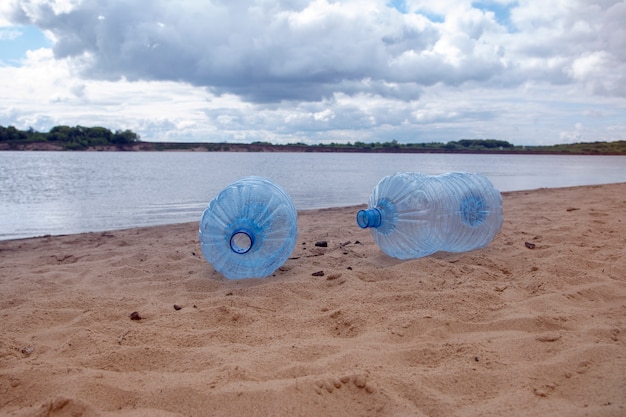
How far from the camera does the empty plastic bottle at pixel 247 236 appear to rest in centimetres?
414

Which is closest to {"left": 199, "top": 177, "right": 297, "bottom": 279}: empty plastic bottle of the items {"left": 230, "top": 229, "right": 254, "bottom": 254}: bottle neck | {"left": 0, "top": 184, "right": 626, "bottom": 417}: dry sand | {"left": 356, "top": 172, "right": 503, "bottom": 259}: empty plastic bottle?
{"left": 230, "top": 229, "right": 254, "bottom": 254}: bottle neck

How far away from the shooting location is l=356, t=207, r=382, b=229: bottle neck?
4.41 metres

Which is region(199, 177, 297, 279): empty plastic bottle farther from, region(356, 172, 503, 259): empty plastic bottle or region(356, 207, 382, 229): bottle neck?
region(356, 172, 503, 259): empty plastic bottle

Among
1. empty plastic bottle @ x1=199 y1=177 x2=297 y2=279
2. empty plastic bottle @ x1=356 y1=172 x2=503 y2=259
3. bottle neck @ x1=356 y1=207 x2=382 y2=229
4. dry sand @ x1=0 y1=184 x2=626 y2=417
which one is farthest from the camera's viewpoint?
empty plastic bottle @ x1=356 y1=172 x2=503 y2=259

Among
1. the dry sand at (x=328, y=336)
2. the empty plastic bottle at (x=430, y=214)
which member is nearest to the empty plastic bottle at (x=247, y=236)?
the dry sand at (x=328, y=336)

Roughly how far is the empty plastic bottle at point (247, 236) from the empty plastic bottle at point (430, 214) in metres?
0.73

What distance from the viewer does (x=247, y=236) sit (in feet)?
13.4

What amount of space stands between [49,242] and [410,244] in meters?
4.85

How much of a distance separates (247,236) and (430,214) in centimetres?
174

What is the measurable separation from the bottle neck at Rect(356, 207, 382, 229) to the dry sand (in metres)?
0.37

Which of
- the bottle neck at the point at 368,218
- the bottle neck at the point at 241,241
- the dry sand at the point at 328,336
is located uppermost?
the bottle neck at the point at 368,218

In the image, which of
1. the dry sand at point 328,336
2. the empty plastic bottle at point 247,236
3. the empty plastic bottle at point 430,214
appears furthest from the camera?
the empty plastic bottle at point 430,214

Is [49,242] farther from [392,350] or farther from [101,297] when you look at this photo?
[392,350]

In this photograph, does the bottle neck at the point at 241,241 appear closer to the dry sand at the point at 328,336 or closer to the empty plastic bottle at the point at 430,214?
the dry sand at the point at 328,336
